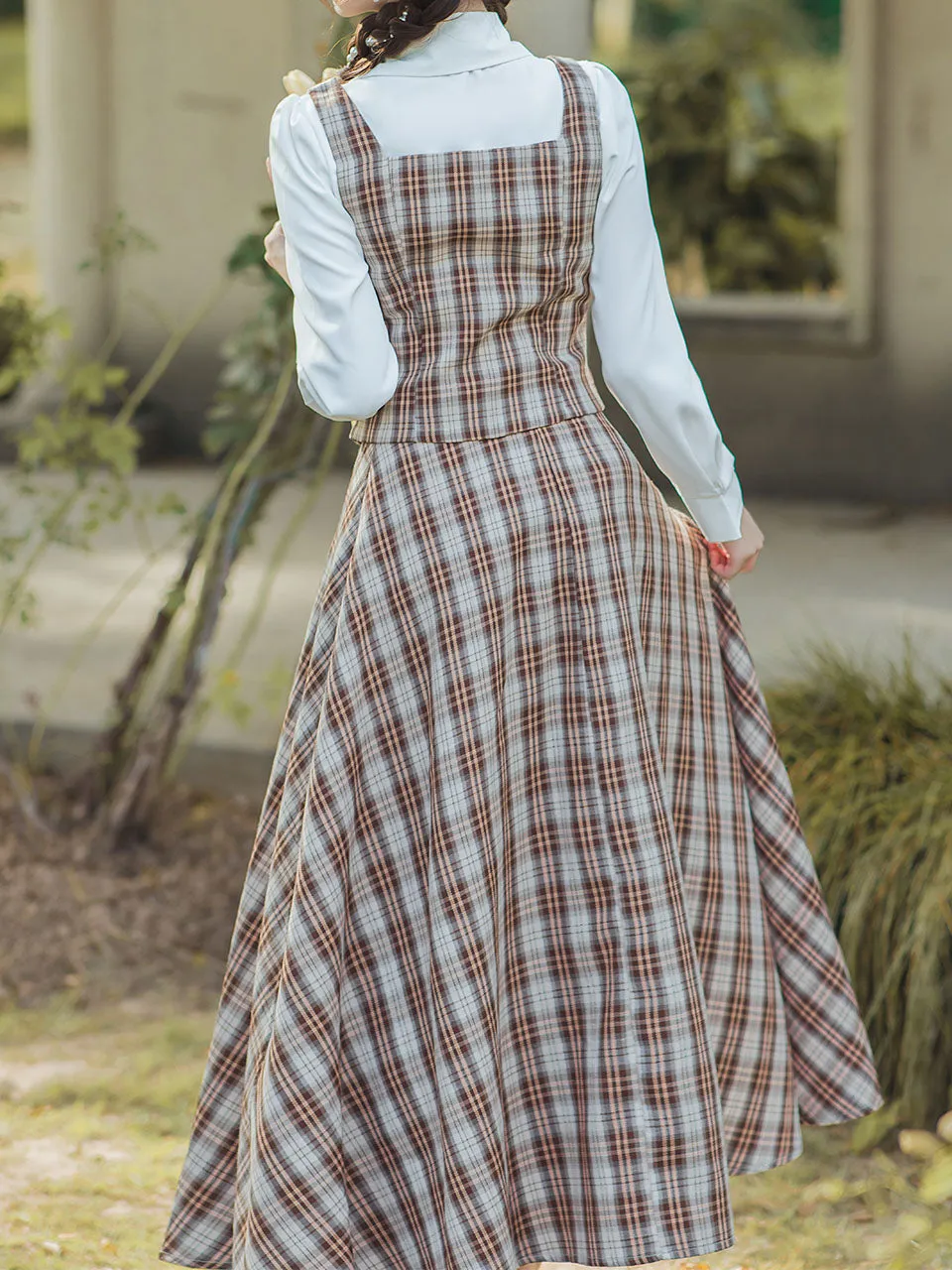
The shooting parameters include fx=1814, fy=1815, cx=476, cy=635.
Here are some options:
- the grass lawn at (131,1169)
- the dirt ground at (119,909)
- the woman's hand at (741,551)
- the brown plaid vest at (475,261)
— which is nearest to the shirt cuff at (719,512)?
the woman's hand at (741,551)

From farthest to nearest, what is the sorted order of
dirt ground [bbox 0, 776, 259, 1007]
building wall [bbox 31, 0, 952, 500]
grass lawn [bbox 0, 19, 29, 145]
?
grass lawn [bbox 0, 19, 29, 145]
building wall [bbox 31, 0, 952, 500]
dirt ground [bbox 0, 776, 259, 1007]

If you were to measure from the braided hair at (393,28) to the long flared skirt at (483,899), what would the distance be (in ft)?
1.34

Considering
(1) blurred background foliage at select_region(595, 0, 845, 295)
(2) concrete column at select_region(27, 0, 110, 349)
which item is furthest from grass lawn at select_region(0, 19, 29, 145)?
(1) blurred background foliage at select_region(595, 0, 845, 295)

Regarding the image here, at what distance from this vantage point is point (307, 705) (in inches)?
78.9

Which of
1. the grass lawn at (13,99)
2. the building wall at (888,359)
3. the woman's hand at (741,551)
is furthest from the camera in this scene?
the grass lawn at (13,99)

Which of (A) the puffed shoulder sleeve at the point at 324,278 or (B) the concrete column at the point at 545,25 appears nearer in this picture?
(A) the puffed shoulder sleeve at the point at 324,278

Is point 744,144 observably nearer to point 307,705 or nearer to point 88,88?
point 88,88

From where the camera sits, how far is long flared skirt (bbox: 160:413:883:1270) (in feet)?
6.36

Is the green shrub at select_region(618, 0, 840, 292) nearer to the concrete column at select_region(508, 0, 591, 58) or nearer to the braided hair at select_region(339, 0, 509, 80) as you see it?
the concrete column at select_region(508, 0, 591, 58)

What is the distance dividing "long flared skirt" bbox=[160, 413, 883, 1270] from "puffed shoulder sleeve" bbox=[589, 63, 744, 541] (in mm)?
88

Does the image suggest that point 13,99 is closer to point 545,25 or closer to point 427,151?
point 545,25

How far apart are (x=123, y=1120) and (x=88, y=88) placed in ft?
19.0

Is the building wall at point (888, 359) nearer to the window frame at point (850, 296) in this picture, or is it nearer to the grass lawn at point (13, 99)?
the window frame at point (850, 296)

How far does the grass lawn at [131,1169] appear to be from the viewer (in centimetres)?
245
